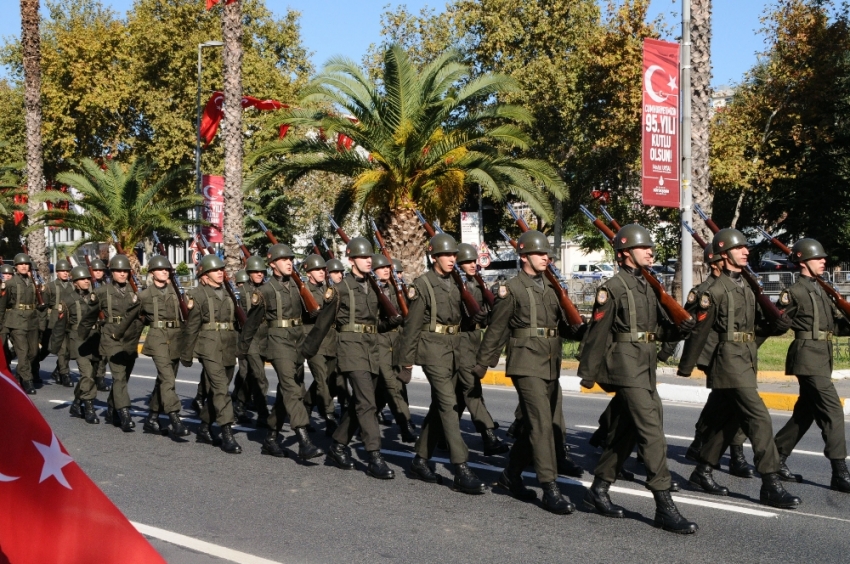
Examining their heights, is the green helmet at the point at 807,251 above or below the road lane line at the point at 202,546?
above

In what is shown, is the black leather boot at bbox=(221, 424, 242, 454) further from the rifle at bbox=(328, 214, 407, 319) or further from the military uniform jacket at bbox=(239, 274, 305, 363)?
the rifle at bbox=(328, 214, 407, 319)

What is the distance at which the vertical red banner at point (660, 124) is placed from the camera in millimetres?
15531

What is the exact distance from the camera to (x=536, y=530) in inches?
260

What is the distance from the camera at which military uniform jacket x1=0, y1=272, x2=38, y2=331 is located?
1463 centimetres

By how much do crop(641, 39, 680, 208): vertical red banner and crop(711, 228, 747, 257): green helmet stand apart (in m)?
7.61

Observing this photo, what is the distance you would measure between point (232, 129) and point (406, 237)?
13.7 feet

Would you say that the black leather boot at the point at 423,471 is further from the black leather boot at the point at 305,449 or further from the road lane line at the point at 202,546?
the road lane line at the point at 202,546

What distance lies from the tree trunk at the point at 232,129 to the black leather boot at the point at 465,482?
43.9 ft

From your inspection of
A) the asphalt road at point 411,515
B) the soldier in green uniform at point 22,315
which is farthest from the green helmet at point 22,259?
the asphalt road at point 411,515

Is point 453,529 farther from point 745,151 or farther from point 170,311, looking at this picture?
point 745,151

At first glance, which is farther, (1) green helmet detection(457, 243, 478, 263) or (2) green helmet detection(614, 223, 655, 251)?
(1) green helmet detection(457, 243, 478, 263)

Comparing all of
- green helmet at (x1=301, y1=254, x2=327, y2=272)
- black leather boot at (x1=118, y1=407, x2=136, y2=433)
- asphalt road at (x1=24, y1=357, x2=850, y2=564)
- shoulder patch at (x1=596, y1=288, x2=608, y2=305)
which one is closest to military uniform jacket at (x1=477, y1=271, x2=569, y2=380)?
shoulder patch at (x1=596, y1=288, x2=608, y2=305)

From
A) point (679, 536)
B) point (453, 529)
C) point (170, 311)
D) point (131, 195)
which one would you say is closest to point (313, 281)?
point (170, 311)

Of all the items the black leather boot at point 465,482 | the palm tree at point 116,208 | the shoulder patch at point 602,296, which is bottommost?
the black leather boot at point 465,482
